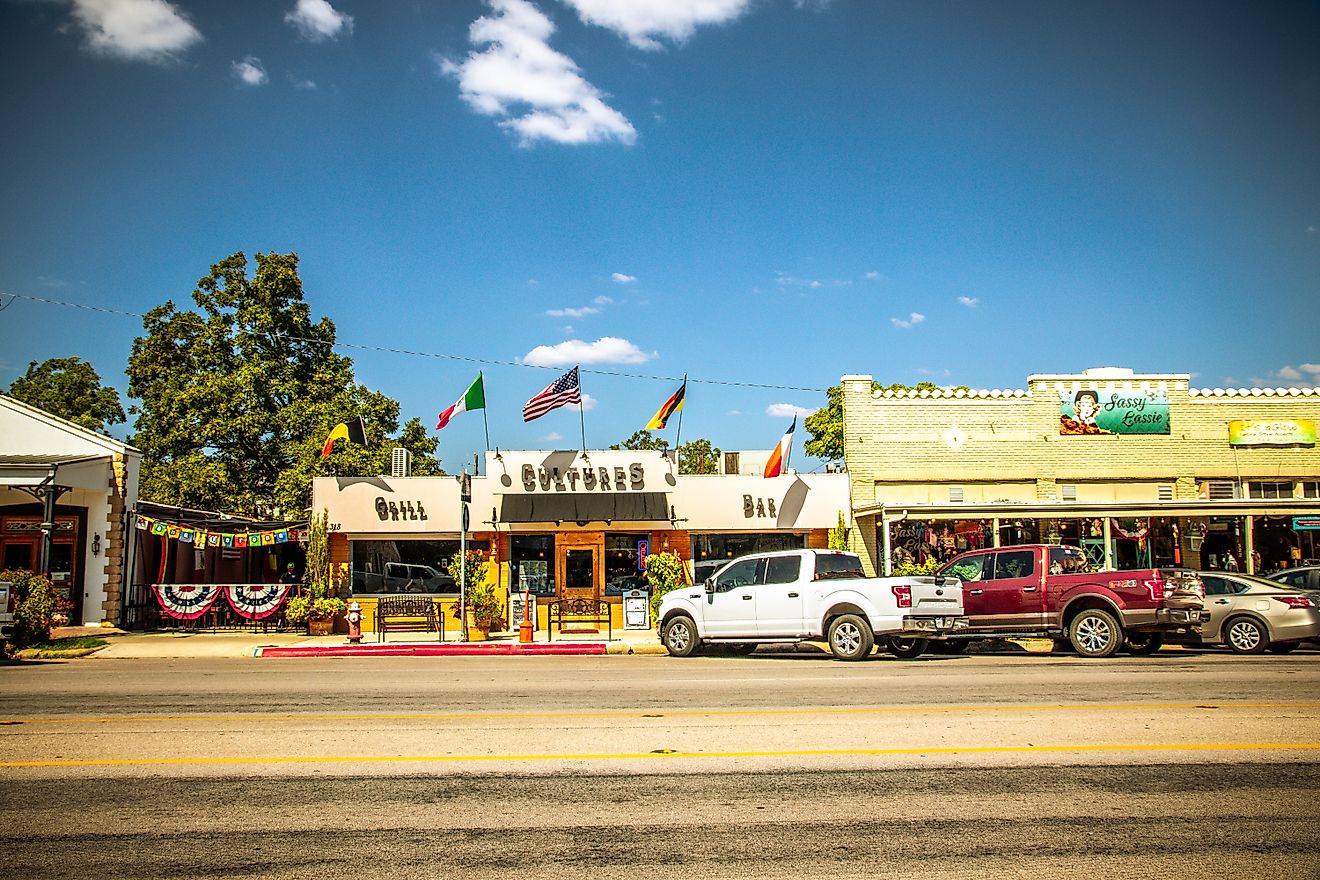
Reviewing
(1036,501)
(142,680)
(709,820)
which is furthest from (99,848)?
(1036,501)

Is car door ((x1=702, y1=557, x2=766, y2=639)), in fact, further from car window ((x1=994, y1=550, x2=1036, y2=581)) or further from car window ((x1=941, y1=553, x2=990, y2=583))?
car window ((x1=994, y1=550, x2=1036, y2=581))

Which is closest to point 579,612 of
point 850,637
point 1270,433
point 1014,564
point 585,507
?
point 585,507

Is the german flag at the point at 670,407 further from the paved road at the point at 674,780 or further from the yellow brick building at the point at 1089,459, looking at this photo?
the paved road at the point at 674,780

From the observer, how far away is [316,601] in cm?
2366

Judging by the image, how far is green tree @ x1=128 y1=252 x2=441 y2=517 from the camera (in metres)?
36.2

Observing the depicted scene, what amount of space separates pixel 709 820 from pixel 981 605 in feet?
41.9

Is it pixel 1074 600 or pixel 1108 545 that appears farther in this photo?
pixel 1108 545

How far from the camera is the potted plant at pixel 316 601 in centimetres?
2353

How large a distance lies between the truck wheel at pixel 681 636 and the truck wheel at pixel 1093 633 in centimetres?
675

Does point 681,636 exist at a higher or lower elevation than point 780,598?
lower

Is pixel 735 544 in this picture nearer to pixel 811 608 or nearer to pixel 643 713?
pixel 811 608

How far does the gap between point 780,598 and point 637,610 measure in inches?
287

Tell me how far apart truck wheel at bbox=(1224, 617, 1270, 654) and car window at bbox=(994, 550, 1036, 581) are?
3.80 m

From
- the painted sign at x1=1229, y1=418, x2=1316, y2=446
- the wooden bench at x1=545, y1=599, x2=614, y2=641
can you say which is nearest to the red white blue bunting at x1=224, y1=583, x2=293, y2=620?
the wooden bench at x1=545, y1=599, x2=614, y2=641
